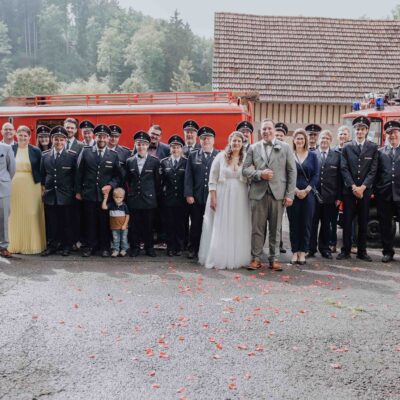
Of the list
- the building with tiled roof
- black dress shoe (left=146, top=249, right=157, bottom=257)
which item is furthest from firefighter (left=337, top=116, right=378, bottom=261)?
the building with tiled roof

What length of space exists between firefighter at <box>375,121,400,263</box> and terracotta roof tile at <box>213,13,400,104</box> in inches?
370

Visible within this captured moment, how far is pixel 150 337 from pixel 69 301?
4.72ft

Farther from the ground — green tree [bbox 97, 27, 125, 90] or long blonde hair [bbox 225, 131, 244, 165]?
green tree [bbox 97, 27, 125, 90]

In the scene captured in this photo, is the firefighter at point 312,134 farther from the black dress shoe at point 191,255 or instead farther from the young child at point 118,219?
the young child at point 118,219

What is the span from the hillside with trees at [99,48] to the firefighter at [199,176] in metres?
67.1

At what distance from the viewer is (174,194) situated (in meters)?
8.03

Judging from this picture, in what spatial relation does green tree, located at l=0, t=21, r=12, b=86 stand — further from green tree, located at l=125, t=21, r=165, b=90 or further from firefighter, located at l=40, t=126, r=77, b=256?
firefighter, located at l=40, t=126, r=77, b=256

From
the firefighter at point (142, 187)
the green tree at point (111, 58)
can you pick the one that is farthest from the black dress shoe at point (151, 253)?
the green tree at point (111, 58)

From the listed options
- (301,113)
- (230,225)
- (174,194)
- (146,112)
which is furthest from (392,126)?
(301,113)

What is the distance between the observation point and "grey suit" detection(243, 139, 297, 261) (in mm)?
7125

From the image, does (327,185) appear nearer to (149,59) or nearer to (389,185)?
(389,185)

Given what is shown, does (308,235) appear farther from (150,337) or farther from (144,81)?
(144,81)

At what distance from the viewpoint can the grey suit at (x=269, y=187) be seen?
712 cm

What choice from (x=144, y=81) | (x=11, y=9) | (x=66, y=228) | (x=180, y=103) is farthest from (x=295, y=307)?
(x=11, y=9)
